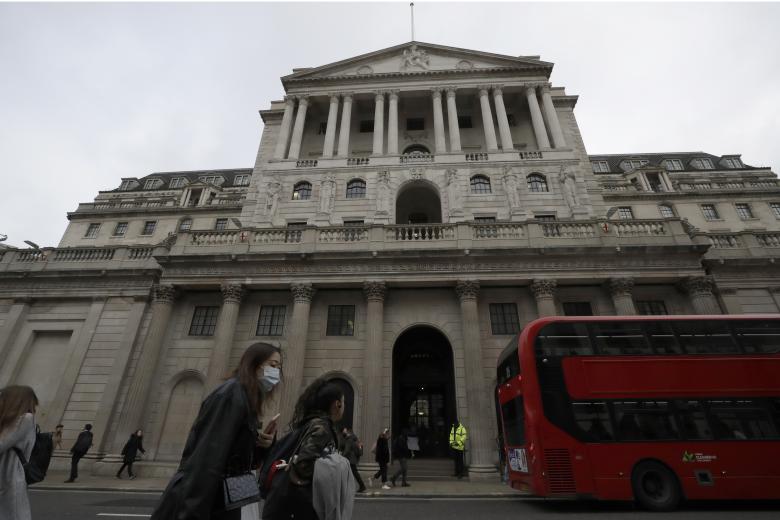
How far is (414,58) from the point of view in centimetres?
3022

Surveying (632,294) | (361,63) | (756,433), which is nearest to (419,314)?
(632,294)

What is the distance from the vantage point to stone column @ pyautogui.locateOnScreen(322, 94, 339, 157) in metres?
26.2

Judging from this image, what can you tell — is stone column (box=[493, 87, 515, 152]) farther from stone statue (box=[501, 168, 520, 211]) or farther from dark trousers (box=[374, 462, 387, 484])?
dark trousers (box=[374, 462, 387, 484])

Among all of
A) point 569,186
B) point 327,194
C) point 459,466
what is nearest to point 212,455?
point 459,466

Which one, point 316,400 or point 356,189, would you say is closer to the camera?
point 316,400

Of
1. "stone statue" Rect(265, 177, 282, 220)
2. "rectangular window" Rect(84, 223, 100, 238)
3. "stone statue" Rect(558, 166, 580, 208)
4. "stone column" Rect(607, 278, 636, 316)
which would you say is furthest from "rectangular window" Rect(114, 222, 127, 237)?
"stone column" Rect(607, 278, 636, 316)

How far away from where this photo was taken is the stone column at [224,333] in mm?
16984

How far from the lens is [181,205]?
38.5 meters

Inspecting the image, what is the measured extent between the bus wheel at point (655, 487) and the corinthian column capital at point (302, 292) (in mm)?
14029

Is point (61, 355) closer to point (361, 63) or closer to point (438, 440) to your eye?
point (438, 440)

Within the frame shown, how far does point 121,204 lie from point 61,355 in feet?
83.0

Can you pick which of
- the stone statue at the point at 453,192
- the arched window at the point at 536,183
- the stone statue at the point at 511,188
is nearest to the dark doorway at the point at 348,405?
the stone statue at the point at 453,192

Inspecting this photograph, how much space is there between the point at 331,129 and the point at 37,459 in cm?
2579

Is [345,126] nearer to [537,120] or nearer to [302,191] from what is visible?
[302,191]
